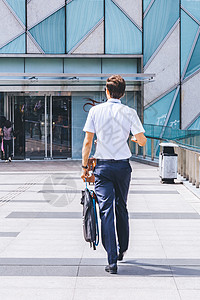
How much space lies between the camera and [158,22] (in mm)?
22422

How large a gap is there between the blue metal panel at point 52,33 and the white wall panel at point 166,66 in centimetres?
369

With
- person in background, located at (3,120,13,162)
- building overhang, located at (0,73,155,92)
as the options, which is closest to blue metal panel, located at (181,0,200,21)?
building overhang, located at (0,73,155,92)

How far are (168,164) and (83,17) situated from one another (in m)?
11.5

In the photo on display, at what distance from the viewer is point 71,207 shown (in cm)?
934

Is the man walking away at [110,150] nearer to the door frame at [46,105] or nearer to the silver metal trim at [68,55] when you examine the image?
the door frame at [46,105]

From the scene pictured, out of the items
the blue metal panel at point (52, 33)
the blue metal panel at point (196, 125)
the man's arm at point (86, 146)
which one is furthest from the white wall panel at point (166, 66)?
the man's arm at point (86, 146)

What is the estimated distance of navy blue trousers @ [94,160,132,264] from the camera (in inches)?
202

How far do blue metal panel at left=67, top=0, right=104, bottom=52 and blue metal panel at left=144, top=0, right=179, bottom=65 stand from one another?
78.0 inches

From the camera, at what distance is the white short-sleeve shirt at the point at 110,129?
5223 mm
